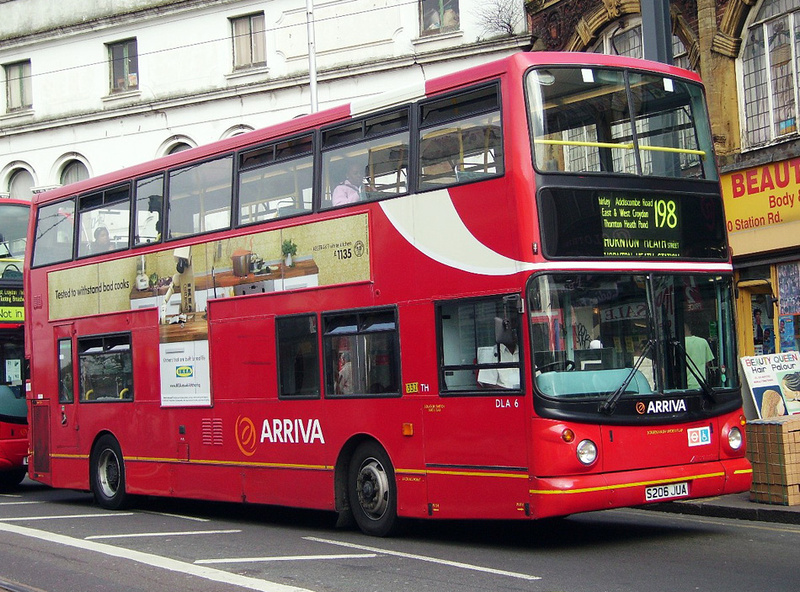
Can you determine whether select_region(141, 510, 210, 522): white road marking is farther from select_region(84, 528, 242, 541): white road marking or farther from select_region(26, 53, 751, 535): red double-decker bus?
select_region(84, 528, 242, 541): white road marking

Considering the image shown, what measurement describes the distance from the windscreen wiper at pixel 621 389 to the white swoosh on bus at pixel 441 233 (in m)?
1.32

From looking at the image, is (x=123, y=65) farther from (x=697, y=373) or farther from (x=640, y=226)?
(x=697, y=373)

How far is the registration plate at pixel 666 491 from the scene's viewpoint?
33.7 ft

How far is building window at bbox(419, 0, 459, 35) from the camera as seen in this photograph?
27.5 m

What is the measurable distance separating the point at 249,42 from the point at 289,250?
61.8 ft

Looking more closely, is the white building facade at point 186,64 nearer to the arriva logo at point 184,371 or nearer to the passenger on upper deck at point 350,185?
the arriva logo at point 184,371

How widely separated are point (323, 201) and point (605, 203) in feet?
10.5

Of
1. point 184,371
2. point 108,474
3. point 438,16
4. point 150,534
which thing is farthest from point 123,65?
point 150,534

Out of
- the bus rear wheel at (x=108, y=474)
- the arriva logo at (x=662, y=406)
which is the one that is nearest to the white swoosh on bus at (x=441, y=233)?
the arriva logo at (x=662, y=406)

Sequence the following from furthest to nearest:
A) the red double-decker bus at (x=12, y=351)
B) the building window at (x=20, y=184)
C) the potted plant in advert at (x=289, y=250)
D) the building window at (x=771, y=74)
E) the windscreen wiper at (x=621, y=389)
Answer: the building window at (x=20, y=184)
the red double-decker bus at (x=12, y=351)
the building window at (x=771, y=74)
the potted plant in advert at (x=289, y=250)
the windscreen wiper at (x=621, y=389)

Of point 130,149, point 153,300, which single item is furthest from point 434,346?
point 130,149

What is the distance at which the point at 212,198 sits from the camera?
13.9m

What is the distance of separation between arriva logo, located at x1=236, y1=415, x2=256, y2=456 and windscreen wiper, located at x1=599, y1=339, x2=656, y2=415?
186 inches

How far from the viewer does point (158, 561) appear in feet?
34.0
